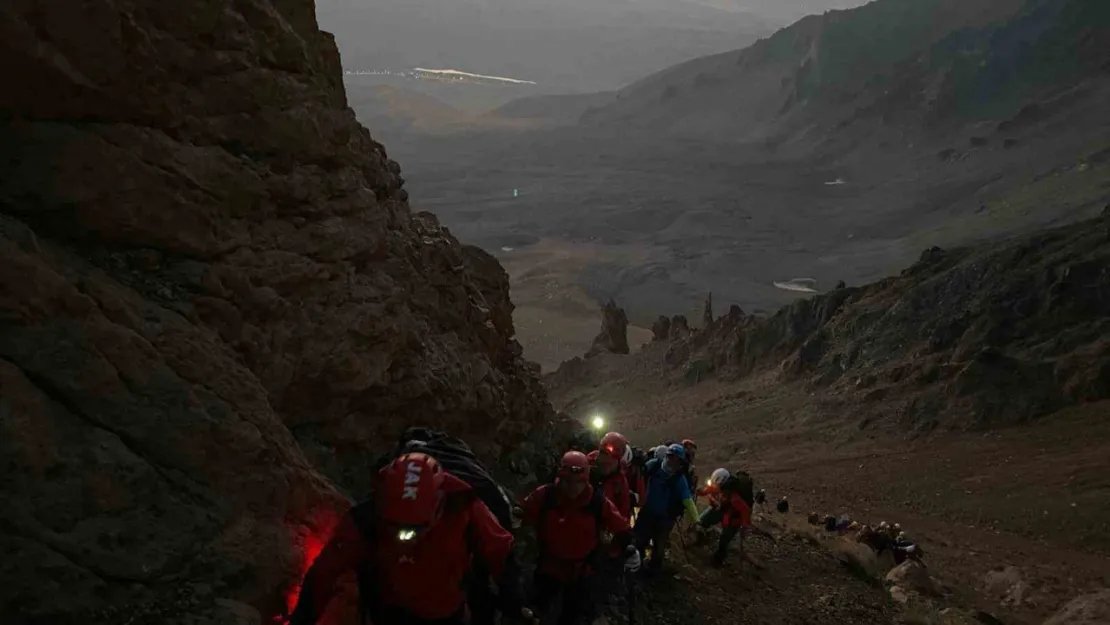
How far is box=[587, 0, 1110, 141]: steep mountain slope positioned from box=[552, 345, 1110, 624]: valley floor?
81.8 metres

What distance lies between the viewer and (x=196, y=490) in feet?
15.4

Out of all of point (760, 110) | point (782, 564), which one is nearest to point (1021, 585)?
point (782, 564)

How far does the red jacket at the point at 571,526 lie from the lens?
5.88 metres

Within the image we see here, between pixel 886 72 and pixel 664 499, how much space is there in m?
121

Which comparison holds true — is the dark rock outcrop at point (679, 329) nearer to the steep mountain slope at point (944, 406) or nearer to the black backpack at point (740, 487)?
the steep mountain slope at point (944, 406)

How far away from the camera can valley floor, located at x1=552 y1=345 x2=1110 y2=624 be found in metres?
15.0

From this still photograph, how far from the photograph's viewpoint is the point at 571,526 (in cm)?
588

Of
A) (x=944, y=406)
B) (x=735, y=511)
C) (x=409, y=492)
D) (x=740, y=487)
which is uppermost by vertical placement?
(x=409, y=492)

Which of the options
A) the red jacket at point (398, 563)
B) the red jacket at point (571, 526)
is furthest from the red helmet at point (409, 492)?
the red jacket at point (571, 526)

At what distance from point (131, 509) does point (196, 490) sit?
0.40 m

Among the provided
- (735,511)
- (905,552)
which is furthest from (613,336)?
(735,511)

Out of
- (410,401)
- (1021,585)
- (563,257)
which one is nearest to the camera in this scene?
(410,401)

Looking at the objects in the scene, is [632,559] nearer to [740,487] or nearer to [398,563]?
[398,563]

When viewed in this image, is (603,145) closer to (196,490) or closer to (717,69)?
(717,69)
